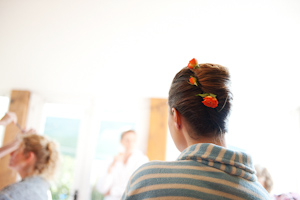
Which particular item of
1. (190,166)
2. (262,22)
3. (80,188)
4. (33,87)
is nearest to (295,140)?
(262,22)

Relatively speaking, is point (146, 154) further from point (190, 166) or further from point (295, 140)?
point (190, 166)

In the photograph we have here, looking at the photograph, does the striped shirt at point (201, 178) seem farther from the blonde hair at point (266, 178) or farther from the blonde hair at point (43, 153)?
the blonde hair at point (266, 178)

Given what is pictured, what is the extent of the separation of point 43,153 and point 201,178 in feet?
4.34

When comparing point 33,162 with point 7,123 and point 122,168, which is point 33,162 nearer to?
point 7,123

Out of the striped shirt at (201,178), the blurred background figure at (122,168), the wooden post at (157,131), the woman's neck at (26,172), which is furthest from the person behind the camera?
the wooden post at (157,131)

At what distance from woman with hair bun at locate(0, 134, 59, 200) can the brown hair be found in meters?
1.00

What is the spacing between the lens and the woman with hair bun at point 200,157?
494mm

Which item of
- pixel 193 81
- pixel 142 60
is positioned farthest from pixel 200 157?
pixel 142 60

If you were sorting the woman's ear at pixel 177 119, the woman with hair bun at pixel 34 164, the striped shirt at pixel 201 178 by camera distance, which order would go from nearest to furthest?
the striped shirt at pixel 201 178 → the woman's ear at pixel 177 119 → the woman with hair bun at pixel 34 164

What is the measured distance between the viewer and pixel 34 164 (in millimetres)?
1492

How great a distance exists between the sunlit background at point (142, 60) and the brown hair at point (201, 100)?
49 cm

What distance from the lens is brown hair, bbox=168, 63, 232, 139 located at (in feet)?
1.86

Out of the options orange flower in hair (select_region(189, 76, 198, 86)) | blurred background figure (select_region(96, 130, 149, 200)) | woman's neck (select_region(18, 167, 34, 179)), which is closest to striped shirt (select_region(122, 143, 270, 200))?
orange flower in hair (select_region(189, 76, 198, 86))

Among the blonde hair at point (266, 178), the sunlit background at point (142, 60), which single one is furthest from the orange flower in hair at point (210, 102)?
the blonde hair at point (266, 178)
